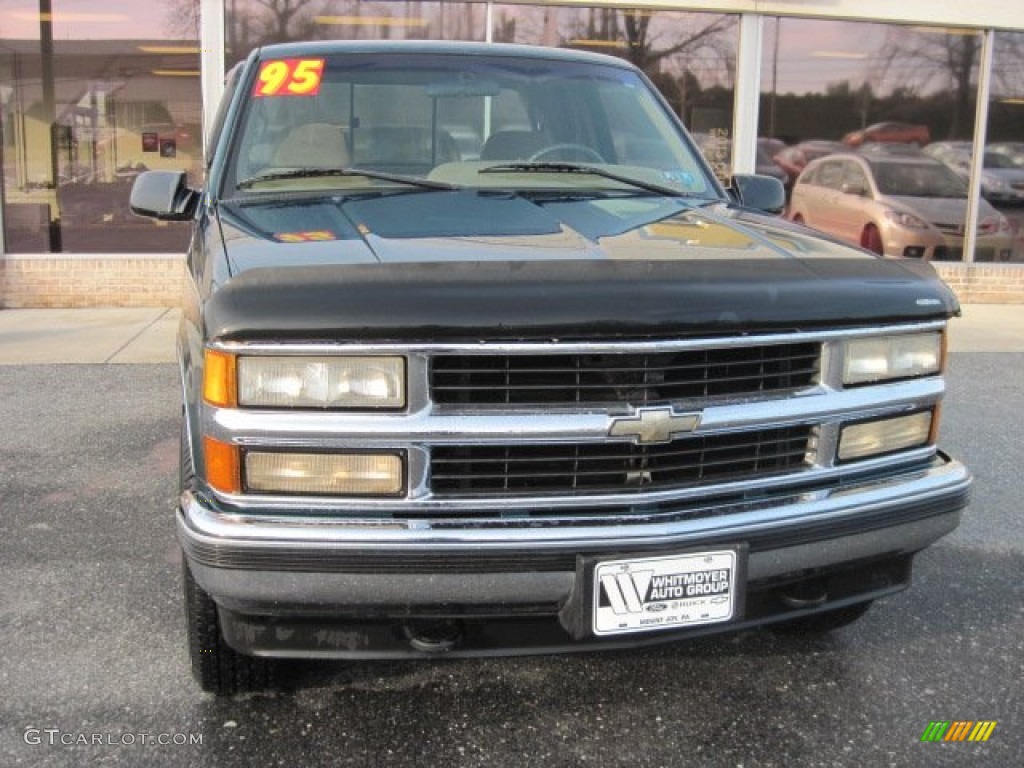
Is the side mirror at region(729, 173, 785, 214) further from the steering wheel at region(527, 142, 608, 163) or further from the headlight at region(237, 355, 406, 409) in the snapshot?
the headlight at region(237, 355, 406, 409)

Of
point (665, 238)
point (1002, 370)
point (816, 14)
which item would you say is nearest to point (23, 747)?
point (665, 238)

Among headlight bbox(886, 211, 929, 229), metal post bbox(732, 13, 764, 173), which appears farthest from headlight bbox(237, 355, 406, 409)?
headlight bbox(886, 211, 929, 229)

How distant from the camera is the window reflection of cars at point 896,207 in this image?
11.0 meters

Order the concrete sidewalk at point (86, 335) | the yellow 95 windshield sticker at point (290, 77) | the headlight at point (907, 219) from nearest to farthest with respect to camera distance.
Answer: the yellow 95 windshield sticker at point (290, 77) < the concrete sidewalk at point (86, 335) < the headlight at point (907, 219)

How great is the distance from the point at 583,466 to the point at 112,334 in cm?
722

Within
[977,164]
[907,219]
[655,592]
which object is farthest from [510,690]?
[977,164]

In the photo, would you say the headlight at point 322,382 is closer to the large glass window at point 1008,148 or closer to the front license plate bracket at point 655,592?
the front license plate bracket at point 655,592

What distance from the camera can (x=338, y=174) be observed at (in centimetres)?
331

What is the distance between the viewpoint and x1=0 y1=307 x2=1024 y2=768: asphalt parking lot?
2.63 metres

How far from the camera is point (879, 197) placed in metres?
10.9

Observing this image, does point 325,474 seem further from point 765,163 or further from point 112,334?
point 765,163

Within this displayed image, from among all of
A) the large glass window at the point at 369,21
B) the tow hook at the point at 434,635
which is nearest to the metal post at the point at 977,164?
the large glass window at the point at 369,21
